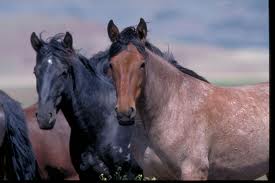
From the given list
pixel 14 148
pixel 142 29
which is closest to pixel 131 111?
pixel 142 29

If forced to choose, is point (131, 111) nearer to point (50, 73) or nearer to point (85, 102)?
point (50, 73)

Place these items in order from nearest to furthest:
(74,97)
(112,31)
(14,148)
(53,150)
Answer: (112,31) < (74,97) < (14,148) < (53,150)

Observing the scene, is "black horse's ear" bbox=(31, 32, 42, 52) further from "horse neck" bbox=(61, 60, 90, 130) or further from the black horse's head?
"horse neck" bbox=(61, 60, 90, 130)

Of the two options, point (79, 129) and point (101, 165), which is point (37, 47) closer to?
point (79, 129)

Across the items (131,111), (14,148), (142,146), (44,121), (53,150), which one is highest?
(131,111)

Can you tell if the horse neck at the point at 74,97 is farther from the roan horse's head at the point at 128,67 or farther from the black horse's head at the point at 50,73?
the roan horse's head at the point at 128,67

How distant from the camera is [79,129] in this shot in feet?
19.1

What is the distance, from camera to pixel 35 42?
19.0 feet

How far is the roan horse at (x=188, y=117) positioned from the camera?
4830 mm

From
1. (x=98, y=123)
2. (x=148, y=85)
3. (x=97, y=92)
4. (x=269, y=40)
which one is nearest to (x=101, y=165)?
(x=98, y=123)

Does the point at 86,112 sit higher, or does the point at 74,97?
the point at 74,97

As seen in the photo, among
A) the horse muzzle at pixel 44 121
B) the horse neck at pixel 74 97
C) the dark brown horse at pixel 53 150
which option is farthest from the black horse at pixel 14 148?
the horse muzzle at pixel 44 121

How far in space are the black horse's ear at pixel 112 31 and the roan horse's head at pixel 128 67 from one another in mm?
126

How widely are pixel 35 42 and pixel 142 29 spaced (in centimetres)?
147
